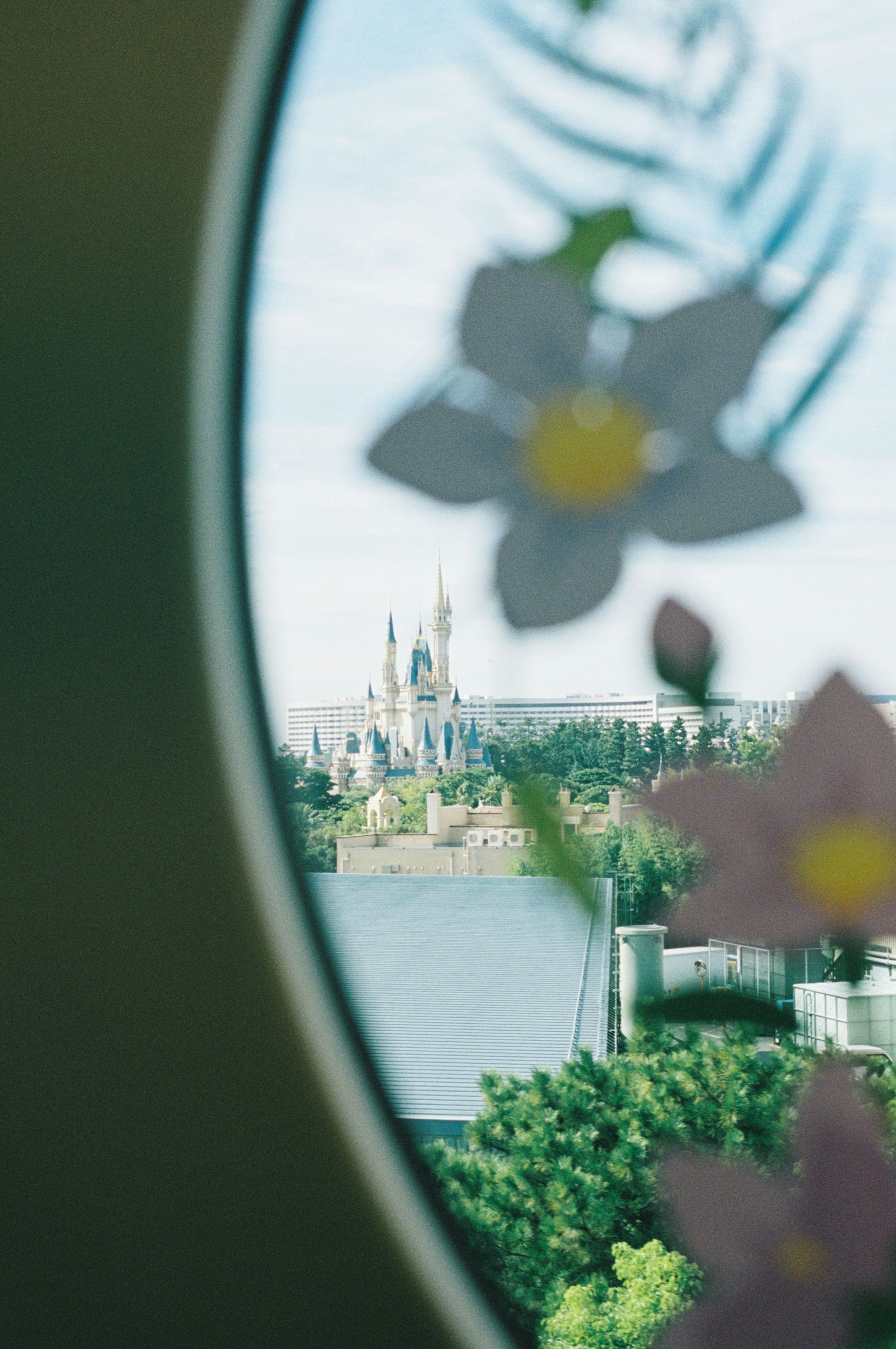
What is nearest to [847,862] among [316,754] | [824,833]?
[824,833]

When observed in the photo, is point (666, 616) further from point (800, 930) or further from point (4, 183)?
point (4, 183)

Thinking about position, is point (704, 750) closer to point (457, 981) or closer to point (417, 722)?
point (417, 722)

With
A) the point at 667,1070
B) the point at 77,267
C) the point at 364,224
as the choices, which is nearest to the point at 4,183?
the point at 77,267

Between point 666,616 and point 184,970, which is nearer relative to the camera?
point 666,616

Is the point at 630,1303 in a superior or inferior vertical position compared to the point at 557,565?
inferior

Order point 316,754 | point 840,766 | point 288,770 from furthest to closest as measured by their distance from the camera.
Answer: point 288,770 → point 316,754 → point 840,766

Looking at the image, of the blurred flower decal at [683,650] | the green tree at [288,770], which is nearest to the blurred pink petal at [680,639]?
the blurred flower decal at [683,650]

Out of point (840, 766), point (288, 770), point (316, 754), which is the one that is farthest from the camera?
point (288, 770)
